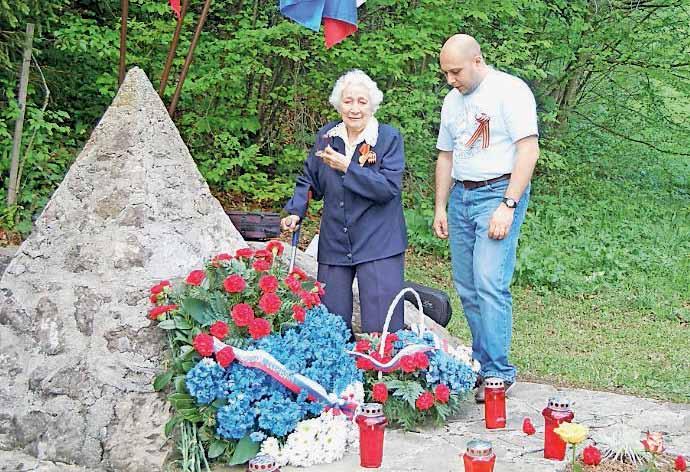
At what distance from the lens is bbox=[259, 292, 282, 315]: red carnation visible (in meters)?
3.77

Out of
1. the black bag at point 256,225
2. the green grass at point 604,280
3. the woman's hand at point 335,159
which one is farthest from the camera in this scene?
the green grass at point 604,280

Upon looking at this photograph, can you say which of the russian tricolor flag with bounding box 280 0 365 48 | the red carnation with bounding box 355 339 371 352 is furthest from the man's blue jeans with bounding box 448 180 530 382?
the russian tricolor flag with bounding box 280 0 365 48

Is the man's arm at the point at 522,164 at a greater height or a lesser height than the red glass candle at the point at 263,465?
greater

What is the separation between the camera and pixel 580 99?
11.5 m

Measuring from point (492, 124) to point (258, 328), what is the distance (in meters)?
1.41

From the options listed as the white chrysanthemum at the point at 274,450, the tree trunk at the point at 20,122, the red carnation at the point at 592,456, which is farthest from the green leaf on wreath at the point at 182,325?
the tree trunk at the point at 20,122

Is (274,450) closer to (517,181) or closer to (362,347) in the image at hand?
(362,347)

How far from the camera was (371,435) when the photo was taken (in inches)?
136

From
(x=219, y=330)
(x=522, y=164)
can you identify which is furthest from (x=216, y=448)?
(x=522, y=164)

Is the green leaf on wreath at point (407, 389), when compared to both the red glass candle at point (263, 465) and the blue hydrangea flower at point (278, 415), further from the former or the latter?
the red glass candle at point (263, 465)

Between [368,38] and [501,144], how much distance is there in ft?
15.1

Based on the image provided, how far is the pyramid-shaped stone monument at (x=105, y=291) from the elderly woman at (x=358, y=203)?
54 centimetres

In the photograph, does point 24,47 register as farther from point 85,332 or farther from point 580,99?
point 580,99

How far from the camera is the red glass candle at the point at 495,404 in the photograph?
12.8 ft
